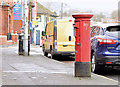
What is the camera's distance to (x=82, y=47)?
855cm

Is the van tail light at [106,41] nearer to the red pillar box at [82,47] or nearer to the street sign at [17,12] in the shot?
the red pillar box at [82,47]

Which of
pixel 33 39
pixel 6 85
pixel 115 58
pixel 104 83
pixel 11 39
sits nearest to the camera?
pixel 6 85

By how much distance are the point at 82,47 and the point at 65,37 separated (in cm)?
823

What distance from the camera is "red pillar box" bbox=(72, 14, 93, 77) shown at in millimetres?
8500

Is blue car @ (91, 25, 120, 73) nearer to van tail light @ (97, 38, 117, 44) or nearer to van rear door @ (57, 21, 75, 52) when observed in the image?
van tail light @ (97, 38, 117, 44)

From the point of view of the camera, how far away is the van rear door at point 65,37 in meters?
16.6

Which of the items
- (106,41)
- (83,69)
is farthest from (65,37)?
(83,69)

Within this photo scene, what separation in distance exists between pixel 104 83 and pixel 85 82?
19.9 inches

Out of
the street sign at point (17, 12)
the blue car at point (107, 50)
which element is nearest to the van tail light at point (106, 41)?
the blue car at point (107, 50)

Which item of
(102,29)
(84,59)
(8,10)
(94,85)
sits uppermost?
(8,10)

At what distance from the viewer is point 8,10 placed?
36.9 meters

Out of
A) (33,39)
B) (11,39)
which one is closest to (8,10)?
(11,39)

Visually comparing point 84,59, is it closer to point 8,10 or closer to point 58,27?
point 58,27

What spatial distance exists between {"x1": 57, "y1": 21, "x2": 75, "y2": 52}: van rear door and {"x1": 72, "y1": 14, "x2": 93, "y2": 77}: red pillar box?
8.01m
